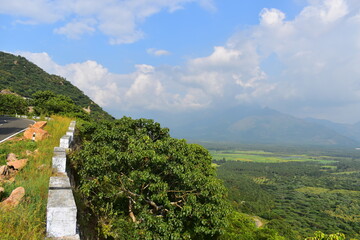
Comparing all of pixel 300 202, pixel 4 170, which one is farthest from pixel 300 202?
pixel 4 170

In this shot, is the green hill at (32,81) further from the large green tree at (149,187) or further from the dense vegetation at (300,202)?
the dense vegetation at (300,202)

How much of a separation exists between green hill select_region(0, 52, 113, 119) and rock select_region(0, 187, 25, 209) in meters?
61.7

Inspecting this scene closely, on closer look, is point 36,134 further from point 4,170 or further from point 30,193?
point 30,193

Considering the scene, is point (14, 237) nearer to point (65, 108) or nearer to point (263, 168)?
point (65, 108)

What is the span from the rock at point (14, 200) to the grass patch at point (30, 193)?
4.5 inches

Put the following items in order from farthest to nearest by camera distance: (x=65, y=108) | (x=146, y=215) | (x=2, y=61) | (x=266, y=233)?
(x=2, y=61) < (x=65, y=108) < (x=266, y=233) < (x=146, y=215)

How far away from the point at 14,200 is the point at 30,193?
0.36m

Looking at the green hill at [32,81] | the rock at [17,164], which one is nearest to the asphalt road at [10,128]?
the rock at [17,164]

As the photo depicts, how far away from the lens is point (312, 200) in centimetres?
9169

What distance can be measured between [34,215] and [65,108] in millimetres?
29415

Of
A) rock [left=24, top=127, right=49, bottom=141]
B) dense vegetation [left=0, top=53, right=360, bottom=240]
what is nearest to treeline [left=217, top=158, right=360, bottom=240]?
dense vegetation [left=0, top=53, right=360, bottom=240]

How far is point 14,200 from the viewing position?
4.33 meters

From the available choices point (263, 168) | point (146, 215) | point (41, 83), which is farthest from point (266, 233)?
point (263, 168)

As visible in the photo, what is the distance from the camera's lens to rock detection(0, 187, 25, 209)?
4.07m
